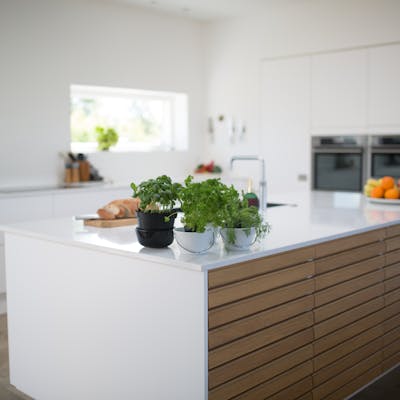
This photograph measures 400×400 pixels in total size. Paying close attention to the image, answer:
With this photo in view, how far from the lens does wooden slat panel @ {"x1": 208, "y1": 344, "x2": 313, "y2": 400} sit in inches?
85.9

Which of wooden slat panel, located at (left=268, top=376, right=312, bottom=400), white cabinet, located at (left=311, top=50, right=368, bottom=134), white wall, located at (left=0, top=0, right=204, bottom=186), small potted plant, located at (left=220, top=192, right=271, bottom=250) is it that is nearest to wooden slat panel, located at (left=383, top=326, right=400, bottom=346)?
wooden slat panel, located at (left=268, top=376, right=312, bottom=400)

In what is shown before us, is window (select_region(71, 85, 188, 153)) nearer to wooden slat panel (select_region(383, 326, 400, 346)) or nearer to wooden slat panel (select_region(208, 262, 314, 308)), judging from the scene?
wooden slat panel (select_region(383, 326, 400, 346))

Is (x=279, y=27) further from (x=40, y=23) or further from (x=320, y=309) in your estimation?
(x=320, y=309)

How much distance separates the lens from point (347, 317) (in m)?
2.91

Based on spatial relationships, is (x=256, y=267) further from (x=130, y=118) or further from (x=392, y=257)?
(x=130, y=118)

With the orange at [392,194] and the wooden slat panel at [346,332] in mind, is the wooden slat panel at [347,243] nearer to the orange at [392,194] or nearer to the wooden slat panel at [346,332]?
the wooden slat panel at [346,332]

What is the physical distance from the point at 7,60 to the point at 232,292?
3726mm

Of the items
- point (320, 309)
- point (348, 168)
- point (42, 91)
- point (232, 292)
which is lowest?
point (320, 309)

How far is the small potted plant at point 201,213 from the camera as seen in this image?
218 centimetres

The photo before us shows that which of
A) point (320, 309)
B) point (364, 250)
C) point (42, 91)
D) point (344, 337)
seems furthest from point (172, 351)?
point (42, 91)

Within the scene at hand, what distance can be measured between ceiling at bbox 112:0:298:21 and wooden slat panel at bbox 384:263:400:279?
335 centimetres

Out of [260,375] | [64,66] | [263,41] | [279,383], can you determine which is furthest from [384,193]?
[64,66]

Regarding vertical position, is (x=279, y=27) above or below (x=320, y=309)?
above

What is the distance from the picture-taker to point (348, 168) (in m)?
5.77
